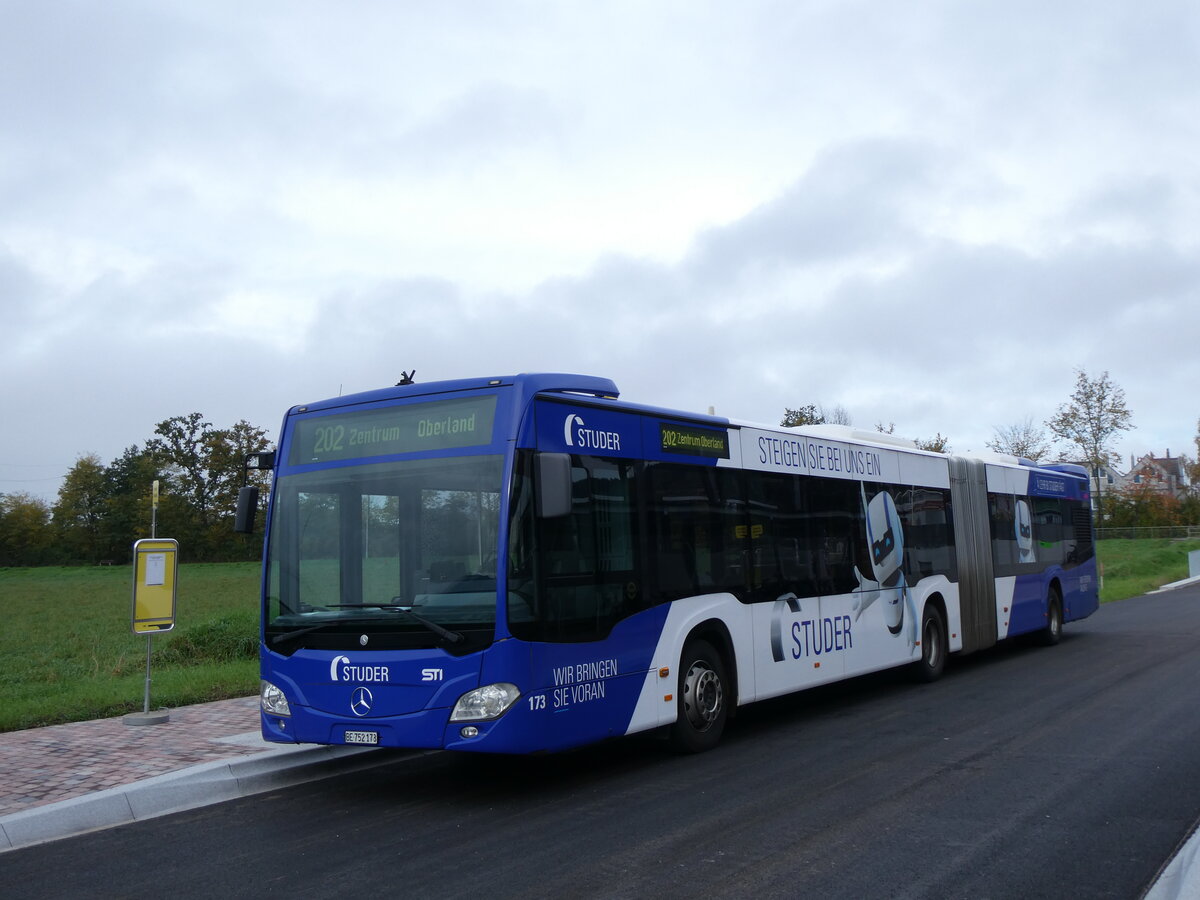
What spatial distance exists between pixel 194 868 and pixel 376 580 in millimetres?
2270

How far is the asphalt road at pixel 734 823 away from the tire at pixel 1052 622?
293 inches

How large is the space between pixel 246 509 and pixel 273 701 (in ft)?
5.04

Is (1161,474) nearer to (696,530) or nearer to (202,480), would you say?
(202,480)

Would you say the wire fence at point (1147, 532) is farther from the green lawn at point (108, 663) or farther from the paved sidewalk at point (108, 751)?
the paved sidewalk at point (108, 751)

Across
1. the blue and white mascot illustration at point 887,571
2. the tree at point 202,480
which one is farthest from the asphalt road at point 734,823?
the tree at point 202,480

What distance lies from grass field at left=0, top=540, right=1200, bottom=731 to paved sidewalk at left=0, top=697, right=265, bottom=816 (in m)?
0.73

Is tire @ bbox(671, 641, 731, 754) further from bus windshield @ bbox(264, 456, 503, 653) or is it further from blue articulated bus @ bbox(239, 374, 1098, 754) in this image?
bus windshield @ bbox(264, 456, 503, 653)

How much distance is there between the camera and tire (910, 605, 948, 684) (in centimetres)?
1362

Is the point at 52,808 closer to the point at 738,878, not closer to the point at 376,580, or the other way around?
the point at 376,580

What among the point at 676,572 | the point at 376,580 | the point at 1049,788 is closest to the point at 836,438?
the point at 676,572

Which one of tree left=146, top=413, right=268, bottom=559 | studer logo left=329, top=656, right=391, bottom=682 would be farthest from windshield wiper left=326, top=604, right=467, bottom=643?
tree left=146, top=413, right=268, bottom=559

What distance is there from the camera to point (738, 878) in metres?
5.52

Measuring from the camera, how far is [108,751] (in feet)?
29.7

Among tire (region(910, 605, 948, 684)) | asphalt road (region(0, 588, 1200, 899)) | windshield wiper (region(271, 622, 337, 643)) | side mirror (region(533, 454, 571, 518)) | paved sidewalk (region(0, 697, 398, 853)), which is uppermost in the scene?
side mirror (region(533, 454, 571, 518))
